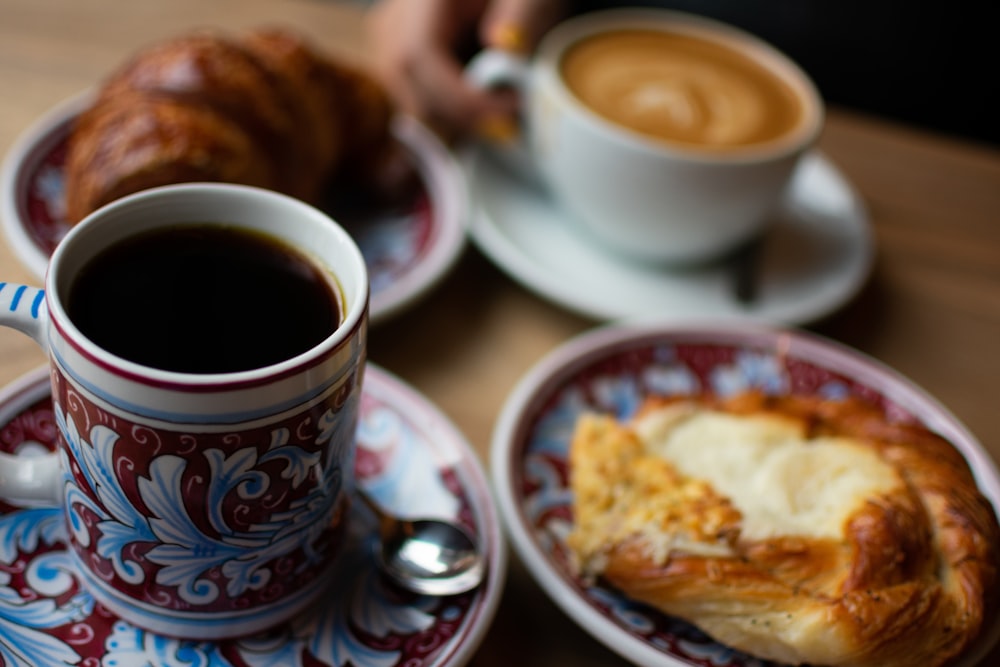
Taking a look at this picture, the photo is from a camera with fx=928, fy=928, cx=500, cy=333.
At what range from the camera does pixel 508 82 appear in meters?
1.14

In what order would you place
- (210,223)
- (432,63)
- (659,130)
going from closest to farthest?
(210,223) < (659,130) < (432,63)

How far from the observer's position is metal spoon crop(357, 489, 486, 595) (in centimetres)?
65

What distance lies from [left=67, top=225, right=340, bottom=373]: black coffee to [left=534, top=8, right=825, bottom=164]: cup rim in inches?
20.3

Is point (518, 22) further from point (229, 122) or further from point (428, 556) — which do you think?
point (428, 556)

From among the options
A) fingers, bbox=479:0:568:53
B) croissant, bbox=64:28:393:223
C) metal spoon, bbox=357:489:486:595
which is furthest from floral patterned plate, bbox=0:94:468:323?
metal spoon, bbox=357:489:486:595

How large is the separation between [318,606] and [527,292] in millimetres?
509

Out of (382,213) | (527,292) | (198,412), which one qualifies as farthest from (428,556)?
(382,213)

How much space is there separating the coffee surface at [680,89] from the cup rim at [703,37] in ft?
0.03

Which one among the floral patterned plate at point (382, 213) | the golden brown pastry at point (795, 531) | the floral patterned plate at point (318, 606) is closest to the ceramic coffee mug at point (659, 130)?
the floral patterned plate at point (382, 213)

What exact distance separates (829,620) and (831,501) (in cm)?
12

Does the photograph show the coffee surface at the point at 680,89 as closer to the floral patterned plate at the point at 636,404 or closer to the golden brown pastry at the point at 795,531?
the floral patterned plate at the point at 636,404

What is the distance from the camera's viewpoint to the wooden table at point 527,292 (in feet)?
2.90

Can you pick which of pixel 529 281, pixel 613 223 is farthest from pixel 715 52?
pixel 529 281

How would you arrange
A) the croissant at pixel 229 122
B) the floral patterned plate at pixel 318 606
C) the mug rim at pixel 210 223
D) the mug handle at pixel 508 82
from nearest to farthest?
the mug rim at pixel 210 223
the floral patterned plate at pixel 318 606
the croissant at pixel 229 122
the mug handle at pixel 508 82
